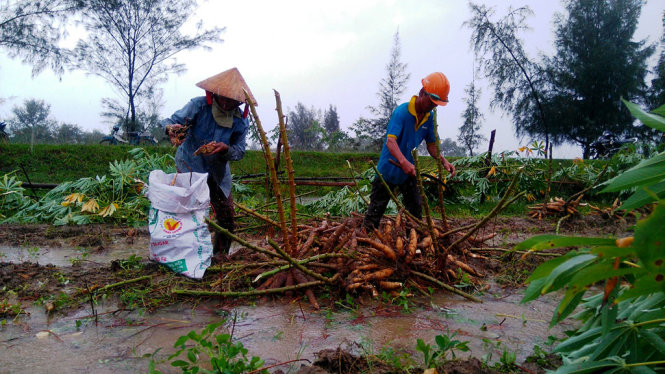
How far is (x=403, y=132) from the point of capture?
3902 mm

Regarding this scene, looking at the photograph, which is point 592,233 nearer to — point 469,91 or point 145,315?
point 145,315

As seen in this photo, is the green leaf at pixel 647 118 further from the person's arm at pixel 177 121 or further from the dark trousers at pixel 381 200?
the person's arm at pixel 177 121

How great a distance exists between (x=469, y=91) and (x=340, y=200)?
16.9 metres

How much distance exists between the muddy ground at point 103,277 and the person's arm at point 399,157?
88 cm

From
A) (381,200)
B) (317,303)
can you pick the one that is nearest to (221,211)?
(381,200)

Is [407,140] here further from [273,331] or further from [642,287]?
[642,287]

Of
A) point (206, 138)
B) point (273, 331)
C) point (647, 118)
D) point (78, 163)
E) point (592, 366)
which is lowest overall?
point (273, 331)

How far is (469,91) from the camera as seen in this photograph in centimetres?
2130

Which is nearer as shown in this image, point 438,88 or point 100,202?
point 438,88

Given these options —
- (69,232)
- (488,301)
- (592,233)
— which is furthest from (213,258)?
(592,233)

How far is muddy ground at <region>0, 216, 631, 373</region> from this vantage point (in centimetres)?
183

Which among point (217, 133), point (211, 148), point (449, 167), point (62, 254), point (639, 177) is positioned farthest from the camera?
point (62, 254)

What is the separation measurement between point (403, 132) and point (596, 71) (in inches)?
928

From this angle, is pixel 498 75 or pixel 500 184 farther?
pixel 498 75
